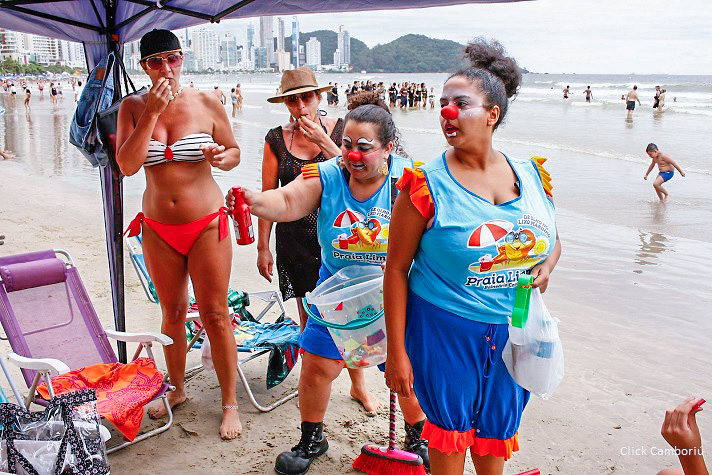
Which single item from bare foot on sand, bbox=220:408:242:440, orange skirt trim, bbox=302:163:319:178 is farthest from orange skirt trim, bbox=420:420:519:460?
bare foot on sand, bbox=220:408:242:440

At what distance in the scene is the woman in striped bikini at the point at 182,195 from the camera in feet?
10.2

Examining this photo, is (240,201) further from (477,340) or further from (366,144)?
(477,340)

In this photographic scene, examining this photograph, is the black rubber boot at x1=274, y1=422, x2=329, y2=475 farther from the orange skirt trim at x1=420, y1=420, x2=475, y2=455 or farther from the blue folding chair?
the orange skirt trim at x1=420, y1=420, x2=475, y2=455

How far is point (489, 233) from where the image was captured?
200 centimetres

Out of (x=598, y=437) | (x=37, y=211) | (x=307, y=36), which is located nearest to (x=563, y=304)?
(x=598, y=437)

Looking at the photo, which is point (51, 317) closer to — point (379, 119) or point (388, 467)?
point (388, 467)

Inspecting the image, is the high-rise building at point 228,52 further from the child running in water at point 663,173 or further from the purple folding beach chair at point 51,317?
the purple folding beach chair at point 51,317

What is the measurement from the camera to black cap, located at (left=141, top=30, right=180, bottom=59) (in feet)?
10.1

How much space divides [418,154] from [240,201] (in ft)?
47.3

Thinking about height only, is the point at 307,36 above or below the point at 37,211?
above

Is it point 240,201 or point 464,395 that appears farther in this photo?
point 240,201

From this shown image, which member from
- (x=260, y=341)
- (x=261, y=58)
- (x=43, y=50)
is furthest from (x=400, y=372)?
(x=43, y=50)

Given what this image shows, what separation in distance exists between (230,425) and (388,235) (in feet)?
5.35

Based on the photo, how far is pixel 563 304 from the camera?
573 centimetres
